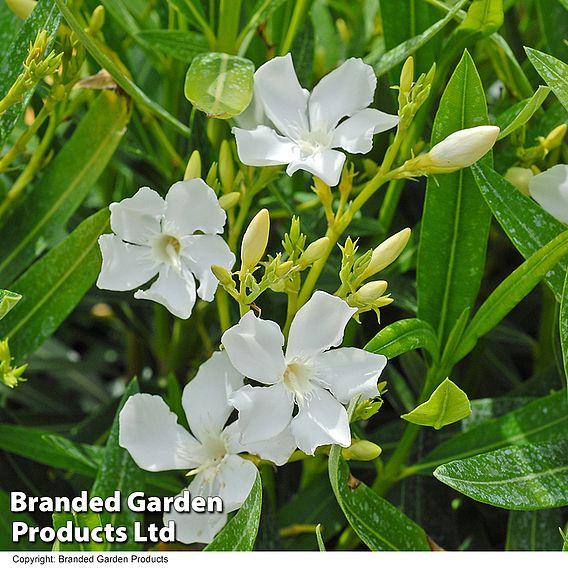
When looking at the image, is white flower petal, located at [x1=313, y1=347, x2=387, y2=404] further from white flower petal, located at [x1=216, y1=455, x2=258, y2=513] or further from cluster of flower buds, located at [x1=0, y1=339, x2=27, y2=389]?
cluster of flower buds, located at [x1=0, y1=339, x2=27, y2=389]

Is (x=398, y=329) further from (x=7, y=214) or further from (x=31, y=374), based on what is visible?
(x=31, y=374)

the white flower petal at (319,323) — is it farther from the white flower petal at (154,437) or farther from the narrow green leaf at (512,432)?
the narrow green leaf at (512,432)

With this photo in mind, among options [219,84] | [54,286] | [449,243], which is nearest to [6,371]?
[54,286]

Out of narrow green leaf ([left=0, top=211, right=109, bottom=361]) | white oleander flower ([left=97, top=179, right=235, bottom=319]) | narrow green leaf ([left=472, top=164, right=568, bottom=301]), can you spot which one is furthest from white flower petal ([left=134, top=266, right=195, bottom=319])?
narrow green leaf ([left=472, top=164, right=568, bottom=301])

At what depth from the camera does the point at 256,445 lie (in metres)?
0.82

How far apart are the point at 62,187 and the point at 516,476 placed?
0.63 m

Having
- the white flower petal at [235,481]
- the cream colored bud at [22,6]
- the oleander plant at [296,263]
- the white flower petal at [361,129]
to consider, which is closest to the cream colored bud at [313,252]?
the oleander plant at [296,263]

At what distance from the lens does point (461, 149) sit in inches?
33.1

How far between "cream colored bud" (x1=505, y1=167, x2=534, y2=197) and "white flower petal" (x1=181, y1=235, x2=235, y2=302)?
1.09 ft

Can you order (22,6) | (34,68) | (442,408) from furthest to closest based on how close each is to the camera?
1. (22,6)
2. (34,68)
3. (442,408)

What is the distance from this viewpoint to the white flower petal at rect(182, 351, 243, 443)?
89 cm

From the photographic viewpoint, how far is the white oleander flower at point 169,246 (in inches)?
34.4

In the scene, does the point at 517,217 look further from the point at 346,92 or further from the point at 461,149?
the point at 346,92

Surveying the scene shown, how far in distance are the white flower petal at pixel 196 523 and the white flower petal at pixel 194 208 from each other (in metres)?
0.26
